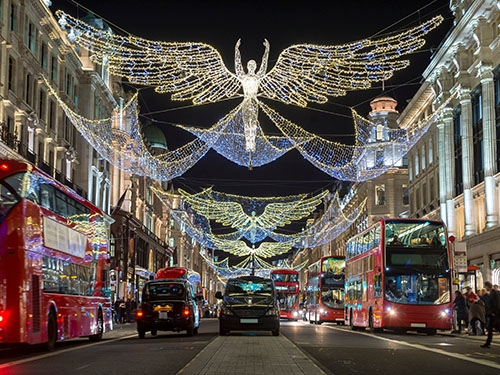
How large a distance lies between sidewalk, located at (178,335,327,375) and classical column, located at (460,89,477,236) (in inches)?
1226

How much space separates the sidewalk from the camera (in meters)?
12.7

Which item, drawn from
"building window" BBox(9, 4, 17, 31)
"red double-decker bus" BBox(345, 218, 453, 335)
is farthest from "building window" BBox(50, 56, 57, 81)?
"red double-decker bus" BBox(345, 218, 453, 335)

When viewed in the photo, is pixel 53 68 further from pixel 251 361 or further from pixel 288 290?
pixel 251 361

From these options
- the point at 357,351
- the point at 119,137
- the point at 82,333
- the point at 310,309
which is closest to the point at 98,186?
the point at 119,137

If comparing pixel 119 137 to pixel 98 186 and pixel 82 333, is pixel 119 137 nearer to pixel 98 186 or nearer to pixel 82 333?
pixel 98 186

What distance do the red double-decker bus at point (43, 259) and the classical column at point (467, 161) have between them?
2967 centimetres

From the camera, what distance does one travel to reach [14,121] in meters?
40.3

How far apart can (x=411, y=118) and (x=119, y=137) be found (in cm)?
2397

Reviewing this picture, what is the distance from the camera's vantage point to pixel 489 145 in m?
43.8

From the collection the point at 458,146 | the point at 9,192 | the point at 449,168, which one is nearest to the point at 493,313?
the point at 9,192

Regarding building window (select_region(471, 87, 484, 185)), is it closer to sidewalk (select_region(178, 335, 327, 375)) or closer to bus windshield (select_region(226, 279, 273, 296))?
bus windshield (select_region(226, 279, 273, 296))

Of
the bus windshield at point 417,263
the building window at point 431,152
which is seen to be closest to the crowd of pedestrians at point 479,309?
the bus windshield at point 417,263

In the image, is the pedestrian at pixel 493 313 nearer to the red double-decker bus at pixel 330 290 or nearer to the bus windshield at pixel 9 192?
the bus windshield at pixel 9 192

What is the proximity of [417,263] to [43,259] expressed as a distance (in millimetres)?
15491
